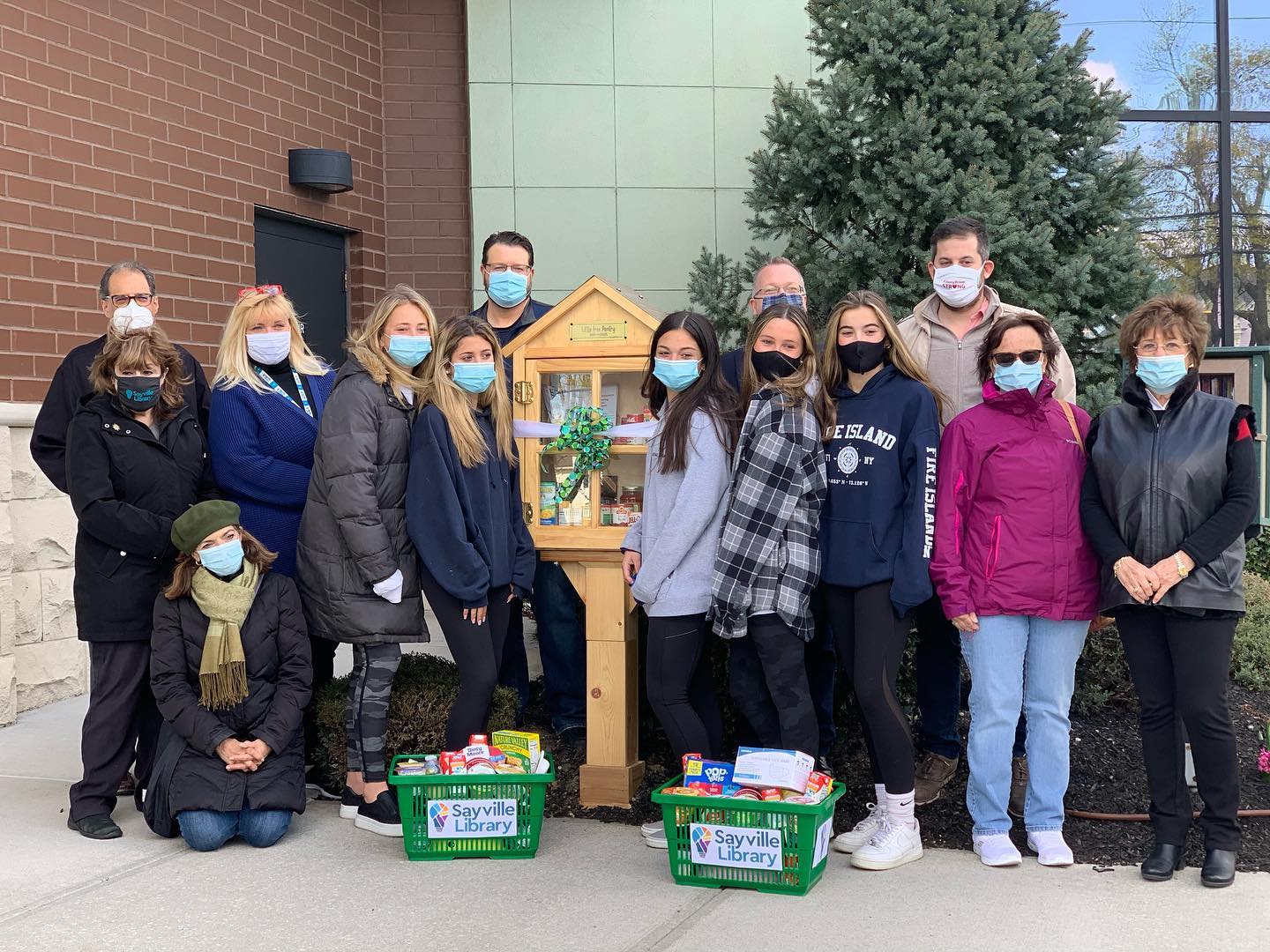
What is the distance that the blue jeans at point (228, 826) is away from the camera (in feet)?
14.3

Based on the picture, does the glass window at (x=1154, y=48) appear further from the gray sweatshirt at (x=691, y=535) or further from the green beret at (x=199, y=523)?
the green beret at (x=199, y=523)

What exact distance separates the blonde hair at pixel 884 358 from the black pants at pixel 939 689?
0.91 meters

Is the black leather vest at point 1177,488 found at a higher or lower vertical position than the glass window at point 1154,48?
lower

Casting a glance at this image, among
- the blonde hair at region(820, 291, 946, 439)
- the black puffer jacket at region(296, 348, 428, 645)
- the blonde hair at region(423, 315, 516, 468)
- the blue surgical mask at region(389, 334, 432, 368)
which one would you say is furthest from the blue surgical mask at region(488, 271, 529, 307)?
the blonde hair at region(820, 291, 946, 439)

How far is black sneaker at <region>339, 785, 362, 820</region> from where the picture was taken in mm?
4750

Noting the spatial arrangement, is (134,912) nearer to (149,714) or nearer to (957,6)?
(149,714)

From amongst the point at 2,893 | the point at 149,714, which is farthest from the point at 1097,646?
the point at 2,893

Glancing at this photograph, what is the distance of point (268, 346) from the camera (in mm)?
4781

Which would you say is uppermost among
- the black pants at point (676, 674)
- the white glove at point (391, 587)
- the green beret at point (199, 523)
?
the green beret at point (199, 523)

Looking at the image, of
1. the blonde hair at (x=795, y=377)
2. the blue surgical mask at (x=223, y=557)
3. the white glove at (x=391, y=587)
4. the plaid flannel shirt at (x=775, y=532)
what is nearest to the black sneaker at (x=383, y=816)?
the white glove at (x=391, y=587)

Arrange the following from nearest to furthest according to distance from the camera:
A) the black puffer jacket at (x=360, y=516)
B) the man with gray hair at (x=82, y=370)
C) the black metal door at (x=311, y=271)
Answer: the black puffer jacket at (x=360, y=516) < the man with gray hair at (x=82, y=370) < the black metal door at (x=311, y=271)

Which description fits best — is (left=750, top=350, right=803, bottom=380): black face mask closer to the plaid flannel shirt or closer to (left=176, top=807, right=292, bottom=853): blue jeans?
the plaid flannel shirt

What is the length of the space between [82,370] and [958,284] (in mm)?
3369

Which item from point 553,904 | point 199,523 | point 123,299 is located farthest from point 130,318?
point 553,904
